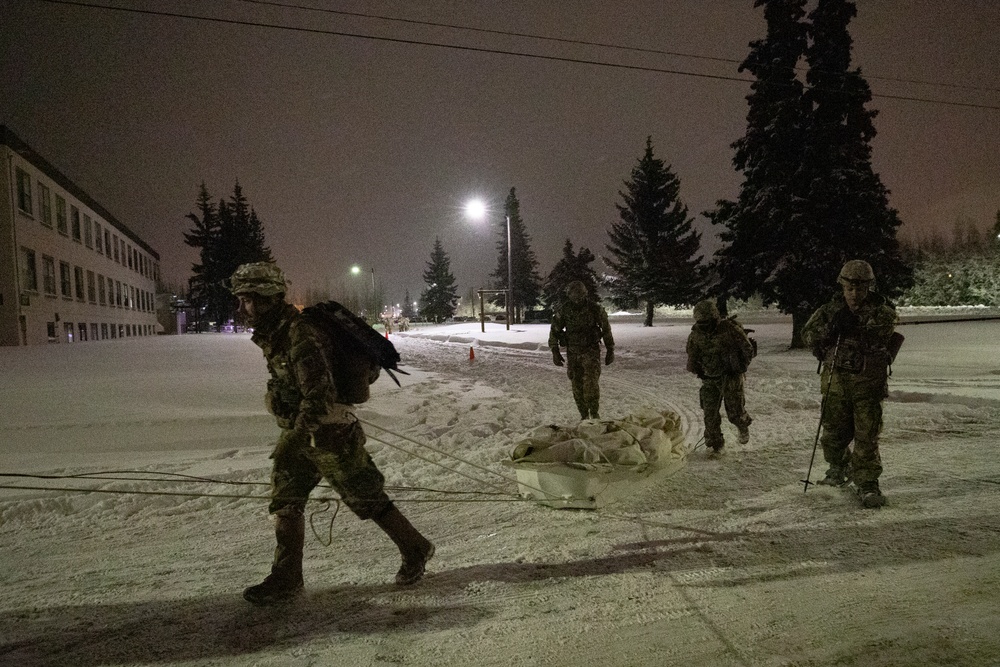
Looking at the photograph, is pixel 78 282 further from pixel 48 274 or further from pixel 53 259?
pixel 48 274

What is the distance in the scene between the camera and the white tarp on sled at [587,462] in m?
4.54

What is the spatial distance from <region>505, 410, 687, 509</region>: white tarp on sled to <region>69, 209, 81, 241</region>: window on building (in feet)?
124

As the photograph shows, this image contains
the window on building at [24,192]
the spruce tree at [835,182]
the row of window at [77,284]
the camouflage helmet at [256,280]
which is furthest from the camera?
the row of window at [77,284]

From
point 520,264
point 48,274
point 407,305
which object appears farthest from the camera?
point 407,305

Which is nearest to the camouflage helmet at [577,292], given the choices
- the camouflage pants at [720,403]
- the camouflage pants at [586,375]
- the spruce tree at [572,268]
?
the camouflage pants at [586,375]

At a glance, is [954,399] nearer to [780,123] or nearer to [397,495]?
[397,495]

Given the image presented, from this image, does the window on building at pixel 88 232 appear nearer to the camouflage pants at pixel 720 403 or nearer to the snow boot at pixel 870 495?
the camouflage pants at pixel 720 403

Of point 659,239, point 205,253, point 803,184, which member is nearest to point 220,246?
point 205,253

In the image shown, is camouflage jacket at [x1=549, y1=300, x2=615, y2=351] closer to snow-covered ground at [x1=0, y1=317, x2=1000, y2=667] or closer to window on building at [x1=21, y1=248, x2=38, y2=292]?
snow-covered ground at [x1=0, y1=317, x2=1000, y2=667]

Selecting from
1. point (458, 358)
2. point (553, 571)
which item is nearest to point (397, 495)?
point (553, 571)

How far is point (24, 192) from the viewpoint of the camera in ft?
84.3

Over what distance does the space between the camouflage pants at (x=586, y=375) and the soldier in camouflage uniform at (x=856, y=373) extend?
304cm

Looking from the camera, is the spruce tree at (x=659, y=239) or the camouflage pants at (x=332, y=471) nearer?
the camouflage pants at (x=332, y=471)

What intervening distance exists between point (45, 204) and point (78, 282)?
5966 mm
